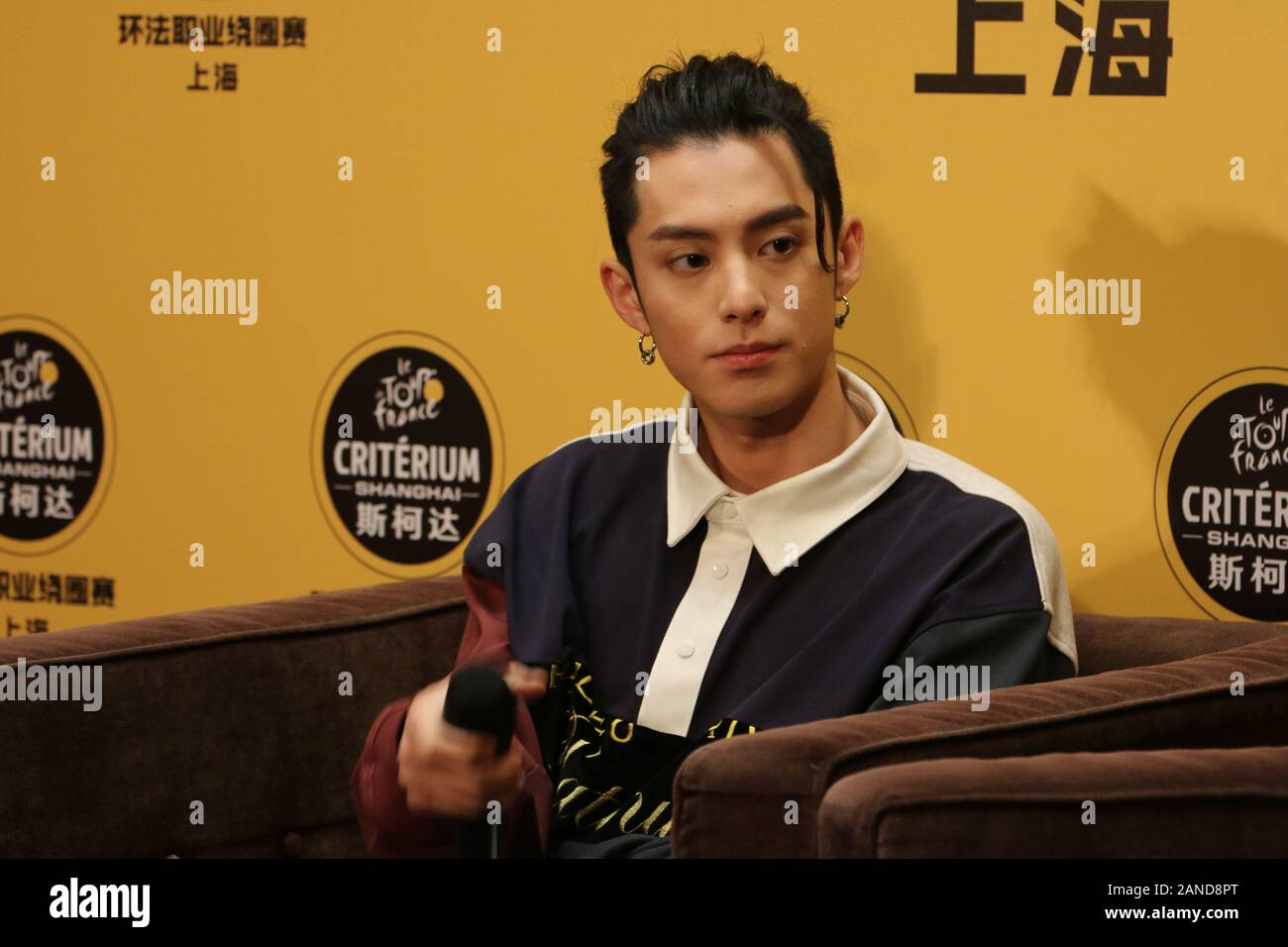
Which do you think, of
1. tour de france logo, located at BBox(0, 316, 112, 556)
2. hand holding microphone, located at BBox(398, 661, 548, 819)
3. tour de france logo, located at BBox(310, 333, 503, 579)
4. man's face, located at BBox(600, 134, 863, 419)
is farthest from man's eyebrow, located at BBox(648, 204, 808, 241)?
tour de france logo, located at BBox(0, 316, 112, 556)

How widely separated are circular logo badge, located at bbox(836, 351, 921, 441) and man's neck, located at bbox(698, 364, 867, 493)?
352mm

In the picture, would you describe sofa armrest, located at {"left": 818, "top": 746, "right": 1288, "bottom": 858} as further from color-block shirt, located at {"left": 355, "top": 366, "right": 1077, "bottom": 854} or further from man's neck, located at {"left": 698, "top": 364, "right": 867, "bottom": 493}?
man's neck, located at {"left": 698, "top": 364, "right": 867, "bottom": 493}

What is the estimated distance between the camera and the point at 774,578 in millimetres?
1804

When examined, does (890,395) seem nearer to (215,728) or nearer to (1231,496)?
(1231,496)

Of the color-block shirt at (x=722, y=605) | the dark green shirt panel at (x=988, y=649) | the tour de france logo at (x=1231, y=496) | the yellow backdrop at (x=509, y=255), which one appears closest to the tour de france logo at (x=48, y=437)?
the yellow backdrop at (x=509, y=255)

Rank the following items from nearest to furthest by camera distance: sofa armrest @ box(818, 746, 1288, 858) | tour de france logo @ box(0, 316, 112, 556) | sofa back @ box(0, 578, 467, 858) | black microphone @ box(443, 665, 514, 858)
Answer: sofa armrest @ box(818, 746, 1288, 858) < black microphone @ box(443, 665, 514, 858) < sofa back @ box(0, 578, 467, 858) < tour de france logo @ box(0, 316, 112, 556)

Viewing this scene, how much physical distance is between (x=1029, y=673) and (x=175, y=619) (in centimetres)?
101

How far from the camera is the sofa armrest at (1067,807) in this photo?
1.27m

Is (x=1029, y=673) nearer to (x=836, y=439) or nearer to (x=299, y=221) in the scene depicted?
(x=836, y=439)

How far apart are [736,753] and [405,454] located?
1307 mm

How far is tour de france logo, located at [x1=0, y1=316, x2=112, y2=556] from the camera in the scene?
2.72m

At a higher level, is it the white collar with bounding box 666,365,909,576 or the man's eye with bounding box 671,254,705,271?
the man's eye with bounding box 671,254,705,271

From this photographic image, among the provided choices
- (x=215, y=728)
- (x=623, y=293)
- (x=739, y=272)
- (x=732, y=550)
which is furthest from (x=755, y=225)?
(x=215, y=728)

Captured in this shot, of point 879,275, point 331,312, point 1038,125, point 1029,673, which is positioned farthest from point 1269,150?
point 331,312
